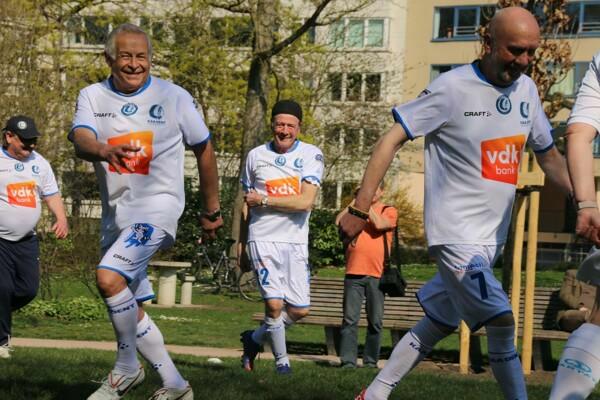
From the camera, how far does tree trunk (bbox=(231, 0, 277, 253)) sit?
25828 mm

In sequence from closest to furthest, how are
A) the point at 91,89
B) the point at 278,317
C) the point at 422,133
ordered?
the point at 422,133 < the point at 91,89 < the point at 278,317

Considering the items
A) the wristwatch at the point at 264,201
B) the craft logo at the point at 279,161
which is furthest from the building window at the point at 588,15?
the wristwatch at the point at 264,201

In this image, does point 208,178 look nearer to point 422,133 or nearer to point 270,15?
point 422,133

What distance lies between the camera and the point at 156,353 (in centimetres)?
777

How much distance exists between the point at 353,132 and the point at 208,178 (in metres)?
40.1

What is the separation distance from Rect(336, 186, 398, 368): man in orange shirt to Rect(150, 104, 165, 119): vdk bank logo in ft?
18.7

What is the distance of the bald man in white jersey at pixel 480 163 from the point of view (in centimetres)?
691

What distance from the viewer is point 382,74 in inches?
1940

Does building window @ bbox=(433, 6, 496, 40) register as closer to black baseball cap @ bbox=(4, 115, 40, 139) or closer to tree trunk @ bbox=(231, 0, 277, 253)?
tree trunk @ bbox=(231, 0, 277, 253)

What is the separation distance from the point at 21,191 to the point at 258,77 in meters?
14.7

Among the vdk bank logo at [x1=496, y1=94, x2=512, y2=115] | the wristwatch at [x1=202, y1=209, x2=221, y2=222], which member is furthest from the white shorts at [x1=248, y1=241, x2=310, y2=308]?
the vdk bank logo at [x1=496, y1=94, x2=512, y2=115]

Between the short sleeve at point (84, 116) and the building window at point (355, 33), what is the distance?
30.1 meters

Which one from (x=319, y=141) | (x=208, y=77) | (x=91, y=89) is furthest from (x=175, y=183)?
(x=319, y=141)

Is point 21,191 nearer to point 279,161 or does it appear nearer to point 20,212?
point 20,212
